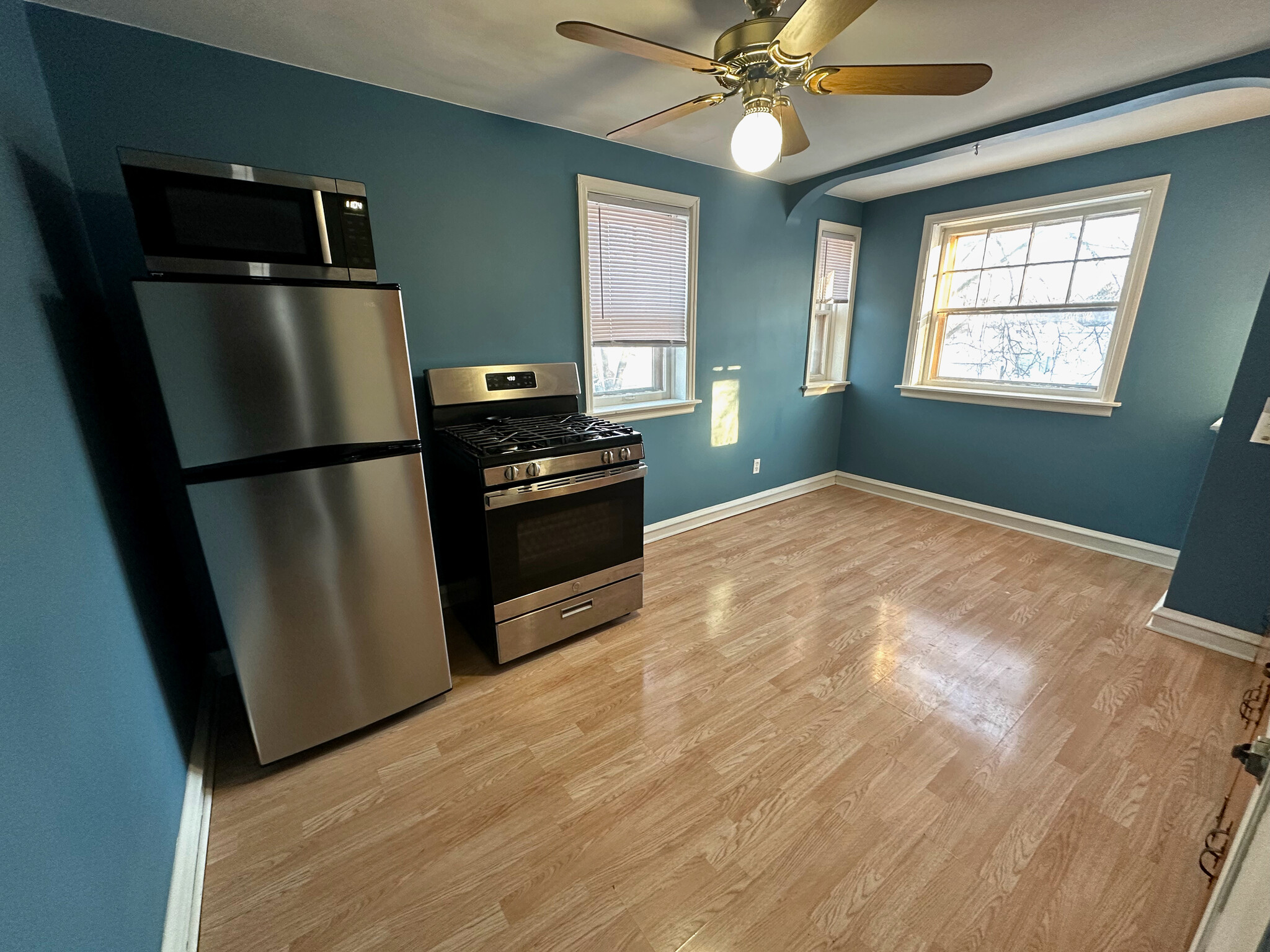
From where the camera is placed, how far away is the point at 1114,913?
1197mm

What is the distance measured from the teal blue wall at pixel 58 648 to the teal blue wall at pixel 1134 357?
4598 mm

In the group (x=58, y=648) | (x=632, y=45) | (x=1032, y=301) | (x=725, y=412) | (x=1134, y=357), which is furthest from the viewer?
(x=725, y=412)

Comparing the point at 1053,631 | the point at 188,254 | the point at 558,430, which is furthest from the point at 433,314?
the point at 1053,631

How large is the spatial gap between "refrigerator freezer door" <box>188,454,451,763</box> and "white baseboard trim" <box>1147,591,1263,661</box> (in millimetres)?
3339

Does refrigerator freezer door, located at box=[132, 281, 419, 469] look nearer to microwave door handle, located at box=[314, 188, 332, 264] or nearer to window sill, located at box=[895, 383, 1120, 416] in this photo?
microwave door handle, located at box=[314, 188, 332, 264]

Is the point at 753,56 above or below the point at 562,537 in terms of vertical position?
above

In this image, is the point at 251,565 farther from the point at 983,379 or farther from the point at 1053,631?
the point at 983,379

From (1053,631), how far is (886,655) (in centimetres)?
91

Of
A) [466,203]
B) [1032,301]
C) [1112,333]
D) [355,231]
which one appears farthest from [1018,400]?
[355,231]

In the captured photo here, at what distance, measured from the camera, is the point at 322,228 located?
1480 millimetres

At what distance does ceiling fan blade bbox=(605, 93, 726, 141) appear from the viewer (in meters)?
1.56

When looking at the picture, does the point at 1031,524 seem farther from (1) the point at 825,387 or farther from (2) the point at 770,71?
(2) the point at 770,71

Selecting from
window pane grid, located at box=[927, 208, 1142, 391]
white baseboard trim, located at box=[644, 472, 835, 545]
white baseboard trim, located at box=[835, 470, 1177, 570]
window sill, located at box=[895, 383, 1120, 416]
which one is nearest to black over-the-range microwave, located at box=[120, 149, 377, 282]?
white baseboard trim, located at box=[644, 472, 835, 545]

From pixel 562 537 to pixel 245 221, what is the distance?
1494 millimetres
